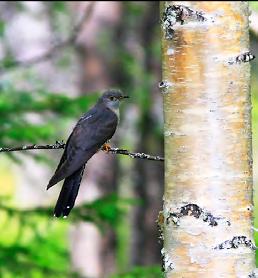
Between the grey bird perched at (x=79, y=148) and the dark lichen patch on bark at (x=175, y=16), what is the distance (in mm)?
935

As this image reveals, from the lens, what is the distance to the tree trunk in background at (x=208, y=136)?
2061mm

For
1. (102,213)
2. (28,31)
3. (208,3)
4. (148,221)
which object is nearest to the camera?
(208,3)

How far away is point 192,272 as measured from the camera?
2146mm

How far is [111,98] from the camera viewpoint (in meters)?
4.89

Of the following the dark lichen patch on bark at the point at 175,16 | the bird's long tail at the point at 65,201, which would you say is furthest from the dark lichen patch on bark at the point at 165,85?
the bird's long tail at the point at 65,201

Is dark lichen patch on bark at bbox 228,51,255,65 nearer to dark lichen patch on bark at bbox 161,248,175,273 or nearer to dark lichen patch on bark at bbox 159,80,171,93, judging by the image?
dark lichen patch on bark at bbox 159,80,171,93

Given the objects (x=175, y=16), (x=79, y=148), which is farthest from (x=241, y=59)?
(x=79, y=148)

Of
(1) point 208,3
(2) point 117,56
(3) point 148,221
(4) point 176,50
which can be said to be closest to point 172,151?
(4) point 176,50

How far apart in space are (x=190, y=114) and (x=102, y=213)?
11.1 feet

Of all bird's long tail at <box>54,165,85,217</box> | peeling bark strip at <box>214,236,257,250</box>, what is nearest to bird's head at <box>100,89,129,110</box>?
bird's long tail at <box>54,165,85,217</box>

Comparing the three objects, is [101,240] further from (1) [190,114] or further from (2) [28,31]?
(1) [190,114]

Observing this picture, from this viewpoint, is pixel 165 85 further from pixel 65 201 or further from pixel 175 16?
pixel 65 201

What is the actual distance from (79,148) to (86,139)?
0.58ft

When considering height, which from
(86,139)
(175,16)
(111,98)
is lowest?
(175,16)
